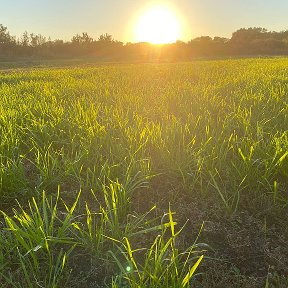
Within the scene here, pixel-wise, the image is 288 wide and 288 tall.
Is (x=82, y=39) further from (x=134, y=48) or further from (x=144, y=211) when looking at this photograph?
(x=144, y=211)

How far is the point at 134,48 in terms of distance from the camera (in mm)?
39562

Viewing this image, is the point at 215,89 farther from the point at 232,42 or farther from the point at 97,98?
the point at 232,42

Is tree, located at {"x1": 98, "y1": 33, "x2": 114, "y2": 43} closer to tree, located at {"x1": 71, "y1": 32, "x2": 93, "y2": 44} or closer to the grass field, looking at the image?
tree, located at {"x1": 71, "y1": 32, "x2": 93, "y2": 44}

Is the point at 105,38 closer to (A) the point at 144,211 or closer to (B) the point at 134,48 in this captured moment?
(B) the point at 134,48

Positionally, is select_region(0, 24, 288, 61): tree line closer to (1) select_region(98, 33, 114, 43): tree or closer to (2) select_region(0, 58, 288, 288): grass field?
(1) select_region(98, 33, 114, 43): tree

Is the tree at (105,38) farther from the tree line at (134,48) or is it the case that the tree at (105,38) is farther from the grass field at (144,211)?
the grass field at (144,211)

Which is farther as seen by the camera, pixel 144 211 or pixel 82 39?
pixel 82 39

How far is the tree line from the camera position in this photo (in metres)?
35.8

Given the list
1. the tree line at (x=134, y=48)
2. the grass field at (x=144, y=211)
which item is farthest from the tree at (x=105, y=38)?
the grass field at (x=144, y=211)

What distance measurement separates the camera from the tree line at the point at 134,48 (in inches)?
1407

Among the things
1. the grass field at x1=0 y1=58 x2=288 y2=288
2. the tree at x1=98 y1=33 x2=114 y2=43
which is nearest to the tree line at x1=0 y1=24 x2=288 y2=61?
the tree at x1=98 y1=33 x2=114 y2=43

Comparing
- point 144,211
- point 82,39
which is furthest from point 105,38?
point 144,211

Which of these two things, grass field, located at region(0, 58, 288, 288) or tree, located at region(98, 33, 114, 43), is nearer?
grass field, located at region(0, 58, 288, 288)

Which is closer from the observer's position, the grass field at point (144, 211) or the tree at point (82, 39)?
the grass field at point (144, 211)
